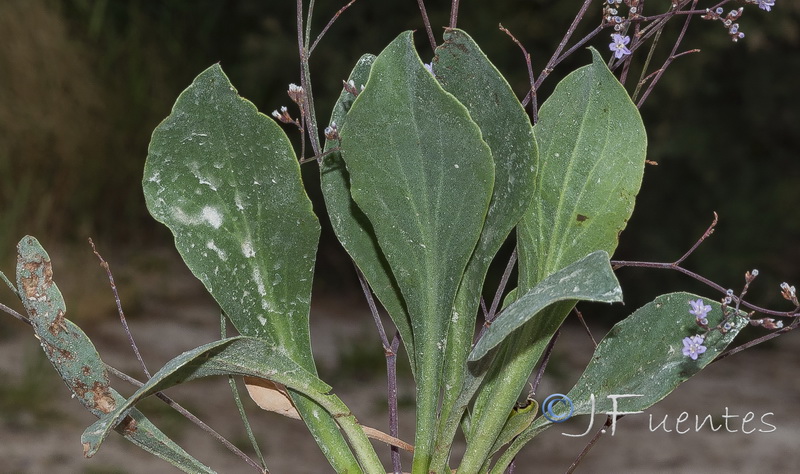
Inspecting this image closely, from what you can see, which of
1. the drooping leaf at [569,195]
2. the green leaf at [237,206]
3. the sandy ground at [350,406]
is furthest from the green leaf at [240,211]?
the sandy ground at [350,406]

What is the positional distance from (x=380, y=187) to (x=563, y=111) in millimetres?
124

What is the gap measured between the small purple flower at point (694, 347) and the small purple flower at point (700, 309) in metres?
0.01

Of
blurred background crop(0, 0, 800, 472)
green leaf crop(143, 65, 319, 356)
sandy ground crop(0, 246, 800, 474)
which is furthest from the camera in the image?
blurred background crop(0, 0, 800, 472)

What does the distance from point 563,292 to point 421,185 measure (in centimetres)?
11

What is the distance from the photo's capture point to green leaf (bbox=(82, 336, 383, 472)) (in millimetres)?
428

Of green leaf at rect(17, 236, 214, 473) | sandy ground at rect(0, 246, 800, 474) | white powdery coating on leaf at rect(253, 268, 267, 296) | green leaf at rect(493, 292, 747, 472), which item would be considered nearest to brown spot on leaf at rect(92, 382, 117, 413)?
green leaf at rect(17, 236, 214, 473)

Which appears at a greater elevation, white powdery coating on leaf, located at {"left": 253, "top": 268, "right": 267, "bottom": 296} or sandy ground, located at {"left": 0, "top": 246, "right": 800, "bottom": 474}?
white powdery coating on leaf, located at {"left": 253, "top": 268, "right": 267, "bottom": 296}

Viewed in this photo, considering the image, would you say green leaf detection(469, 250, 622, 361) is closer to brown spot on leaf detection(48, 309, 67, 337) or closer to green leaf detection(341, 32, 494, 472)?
green leaf detection(341, 32, 494, 472)

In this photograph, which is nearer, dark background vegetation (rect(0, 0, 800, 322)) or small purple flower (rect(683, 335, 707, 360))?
small purple flower (rect(683, 335, 707, 360))

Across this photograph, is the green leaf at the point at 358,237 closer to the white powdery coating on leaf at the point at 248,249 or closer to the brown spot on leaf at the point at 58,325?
the white powdery coating on leaf at the point at 248,249

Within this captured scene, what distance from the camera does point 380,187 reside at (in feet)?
1.67

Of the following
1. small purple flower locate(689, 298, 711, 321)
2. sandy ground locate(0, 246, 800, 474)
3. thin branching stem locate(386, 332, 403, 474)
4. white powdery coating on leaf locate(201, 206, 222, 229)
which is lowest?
sandy ground locate(0, 246, 800, 474)

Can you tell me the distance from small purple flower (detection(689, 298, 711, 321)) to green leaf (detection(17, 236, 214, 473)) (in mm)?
288

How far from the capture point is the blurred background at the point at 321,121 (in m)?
2.95
